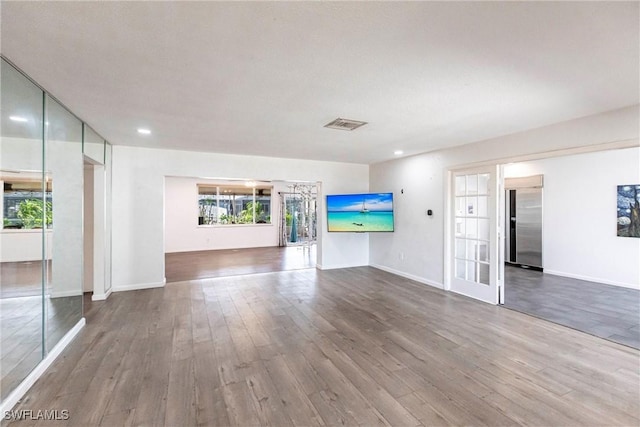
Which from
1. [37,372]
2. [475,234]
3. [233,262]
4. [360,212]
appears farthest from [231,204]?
[37,372]

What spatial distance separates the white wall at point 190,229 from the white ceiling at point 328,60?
628 centimetres

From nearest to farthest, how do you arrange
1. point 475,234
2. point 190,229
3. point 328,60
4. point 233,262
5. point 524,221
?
point 328,60
point 475,234
point 524,221
point 233,262
point 190,229

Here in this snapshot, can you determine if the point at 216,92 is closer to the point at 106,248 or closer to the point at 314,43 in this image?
the point at 314,43

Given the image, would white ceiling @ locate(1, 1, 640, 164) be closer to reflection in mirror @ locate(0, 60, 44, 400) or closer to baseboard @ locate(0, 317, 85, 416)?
reflection in mirror @ locate(0, 60, 44, 400)

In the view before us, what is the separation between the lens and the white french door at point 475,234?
4418 mm

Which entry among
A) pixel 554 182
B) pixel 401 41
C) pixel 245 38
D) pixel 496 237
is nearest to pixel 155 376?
pixel 245 38

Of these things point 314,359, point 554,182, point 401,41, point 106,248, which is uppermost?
point 401,41

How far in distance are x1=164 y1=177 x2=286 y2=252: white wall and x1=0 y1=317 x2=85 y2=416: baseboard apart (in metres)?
6.51

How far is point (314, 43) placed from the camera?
1.88 m

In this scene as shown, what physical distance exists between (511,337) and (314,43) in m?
3.57

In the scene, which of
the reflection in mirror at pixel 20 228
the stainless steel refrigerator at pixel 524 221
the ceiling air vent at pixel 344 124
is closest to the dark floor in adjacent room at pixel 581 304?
the stainless steel refrigerator at pixel 524 221

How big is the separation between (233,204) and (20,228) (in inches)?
331

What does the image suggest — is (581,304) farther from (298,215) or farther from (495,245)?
(298,215)

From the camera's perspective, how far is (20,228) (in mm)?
2371
